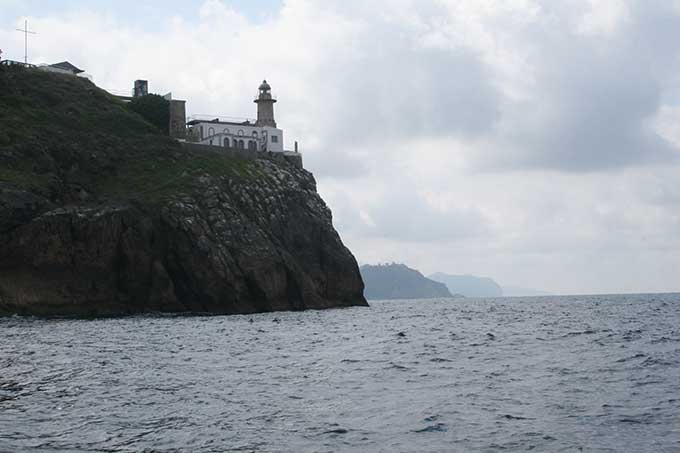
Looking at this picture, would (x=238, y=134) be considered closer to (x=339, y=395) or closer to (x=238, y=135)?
(x=238, y=135)

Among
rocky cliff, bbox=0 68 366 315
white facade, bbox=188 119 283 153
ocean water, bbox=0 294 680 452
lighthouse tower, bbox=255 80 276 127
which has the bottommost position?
ocean water, bbox=0 294 680 452

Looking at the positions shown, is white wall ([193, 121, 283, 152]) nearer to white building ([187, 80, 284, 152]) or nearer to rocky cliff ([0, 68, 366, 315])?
white building ([187, 80, 284, 152])

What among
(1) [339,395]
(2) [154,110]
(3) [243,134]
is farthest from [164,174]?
(1) [339,395]

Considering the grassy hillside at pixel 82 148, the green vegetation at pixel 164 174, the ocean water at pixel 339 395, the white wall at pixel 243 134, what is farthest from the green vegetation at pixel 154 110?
the ocean water at pixel 339 395

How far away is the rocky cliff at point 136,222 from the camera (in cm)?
9288

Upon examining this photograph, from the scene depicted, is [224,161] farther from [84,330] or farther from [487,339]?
[487,339]

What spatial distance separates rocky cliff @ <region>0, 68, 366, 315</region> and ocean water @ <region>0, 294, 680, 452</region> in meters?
39.8

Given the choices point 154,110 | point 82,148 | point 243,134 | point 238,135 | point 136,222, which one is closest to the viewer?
point 136,222

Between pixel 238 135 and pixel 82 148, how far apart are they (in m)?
43.5

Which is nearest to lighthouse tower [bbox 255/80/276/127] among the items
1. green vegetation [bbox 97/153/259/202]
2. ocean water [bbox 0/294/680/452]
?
green vegetation [bbox 97/153/259/202]

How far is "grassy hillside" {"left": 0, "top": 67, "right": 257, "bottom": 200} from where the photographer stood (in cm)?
10431

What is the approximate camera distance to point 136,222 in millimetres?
100500

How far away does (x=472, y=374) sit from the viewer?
121ft

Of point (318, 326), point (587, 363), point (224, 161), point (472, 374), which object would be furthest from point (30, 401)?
point (224, 161)
